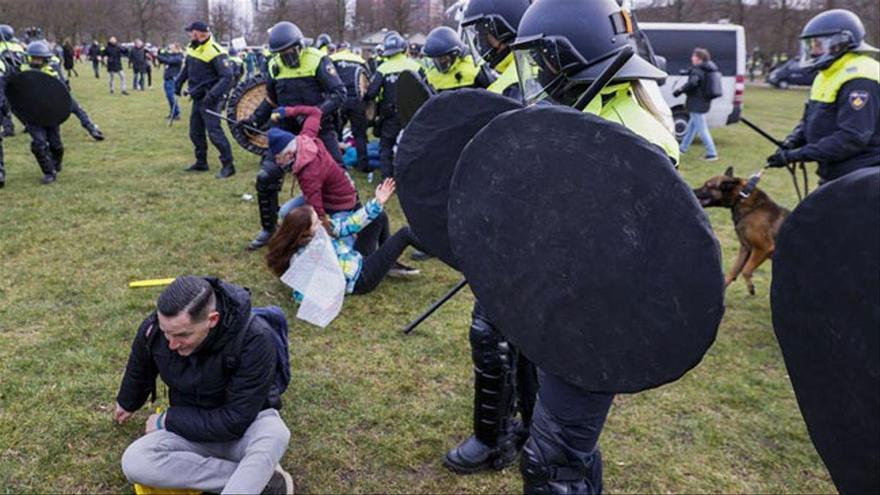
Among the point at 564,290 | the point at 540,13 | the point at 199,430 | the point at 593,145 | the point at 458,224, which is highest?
the point at 540,13

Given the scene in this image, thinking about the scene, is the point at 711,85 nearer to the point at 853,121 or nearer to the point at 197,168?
the point at 853,121

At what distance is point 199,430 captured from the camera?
282 centimetres

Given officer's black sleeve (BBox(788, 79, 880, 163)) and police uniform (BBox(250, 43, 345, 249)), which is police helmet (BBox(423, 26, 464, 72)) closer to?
police uniform (BBox(250, 43, 345, 249))

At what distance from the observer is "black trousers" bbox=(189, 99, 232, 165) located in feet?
26.8

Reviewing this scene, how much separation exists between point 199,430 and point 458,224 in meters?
1.59

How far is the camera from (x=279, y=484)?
2.83 m

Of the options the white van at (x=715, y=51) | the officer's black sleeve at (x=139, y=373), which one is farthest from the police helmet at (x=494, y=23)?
the white van at (x=715, y=51)

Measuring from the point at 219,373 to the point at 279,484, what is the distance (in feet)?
1.71

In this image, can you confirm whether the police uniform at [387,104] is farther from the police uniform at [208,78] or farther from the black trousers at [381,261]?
the black trousers at [381,261]

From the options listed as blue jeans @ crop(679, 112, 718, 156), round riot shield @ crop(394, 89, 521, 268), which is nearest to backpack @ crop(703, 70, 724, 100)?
blue jeans @ crop(679, 112, 718, 156)

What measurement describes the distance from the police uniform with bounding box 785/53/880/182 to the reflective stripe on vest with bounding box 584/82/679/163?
9.65 ft

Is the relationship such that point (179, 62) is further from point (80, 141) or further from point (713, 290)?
point (713, 290)

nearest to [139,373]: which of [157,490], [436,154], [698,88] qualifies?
[157,490]

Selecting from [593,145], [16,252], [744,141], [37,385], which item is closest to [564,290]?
[593,145]
